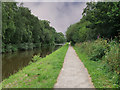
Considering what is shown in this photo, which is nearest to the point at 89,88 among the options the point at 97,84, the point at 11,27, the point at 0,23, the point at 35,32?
the point at 97,84

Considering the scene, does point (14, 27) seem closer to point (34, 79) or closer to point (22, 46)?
point (22, 46)

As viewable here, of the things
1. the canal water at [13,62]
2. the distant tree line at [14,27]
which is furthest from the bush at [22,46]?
the canal water at [13,62]

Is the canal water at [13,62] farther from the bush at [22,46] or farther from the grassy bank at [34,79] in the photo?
the bush at [22,46]

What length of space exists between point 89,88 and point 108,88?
0.74 meters

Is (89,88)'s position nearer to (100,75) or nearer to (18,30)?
(100,75)

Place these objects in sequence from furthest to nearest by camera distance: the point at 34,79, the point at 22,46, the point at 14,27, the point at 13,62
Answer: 1. the point at 22,46
2. the point at 14,27
3. the point at 13,62
4. the point at 34,79

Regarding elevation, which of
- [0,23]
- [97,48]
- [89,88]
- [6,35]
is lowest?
[89,88]

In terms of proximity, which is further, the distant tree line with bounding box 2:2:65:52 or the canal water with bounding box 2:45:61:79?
the distant tree line with bounding box 2:2:65:52

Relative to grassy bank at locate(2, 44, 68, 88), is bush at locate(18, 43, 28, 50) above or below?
above

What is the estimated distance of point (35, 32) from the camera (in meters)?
45.7

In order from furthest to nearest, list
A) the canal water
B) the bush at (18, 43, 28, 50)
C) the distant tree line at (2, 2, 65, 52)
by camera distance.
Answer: the bush at (18, 43, 28, 50)
the distant tree line at (2, 2, 65, 52)
the canal water

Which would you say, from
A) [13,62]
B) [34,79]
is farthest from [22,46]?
[34,79]

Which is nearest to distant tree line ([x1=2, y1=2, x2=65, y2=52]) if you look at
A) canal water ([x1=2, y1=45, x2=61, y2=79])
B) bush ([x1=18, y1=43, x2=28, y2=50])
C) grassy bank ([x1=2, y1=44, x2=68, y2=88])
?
bush ([x1=18, y1=43, x2=28, y2=50])

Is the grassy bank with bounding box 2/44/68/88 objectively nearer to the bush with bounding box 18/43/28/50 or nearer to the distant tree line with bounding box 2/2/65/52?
the distant tree line with bounding box 2/2/65/52
